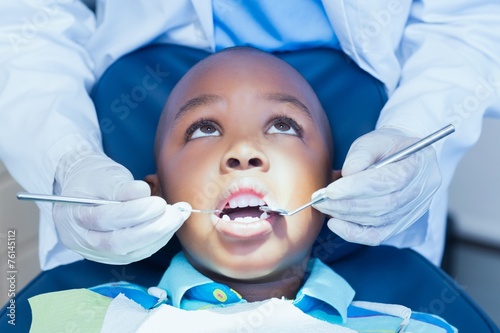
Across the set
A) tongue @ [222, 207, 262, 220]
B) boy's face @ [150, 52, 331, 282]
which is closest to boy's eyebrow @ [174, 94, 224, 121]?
boy's face @ [150, 52, 331, 282]

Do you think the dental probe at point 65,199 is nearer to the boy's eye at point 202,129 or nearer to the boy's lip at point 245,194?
the boy's lip at point 245,194

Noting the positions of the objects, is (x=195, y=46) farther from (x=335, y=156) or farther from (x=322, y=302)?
(x=322, y=302)

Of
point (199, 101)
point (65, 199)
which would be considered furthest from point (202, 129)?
point (65, 199)

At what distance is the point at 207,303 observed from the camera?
1.31 meters

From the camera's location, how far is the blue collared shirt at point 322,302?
1.29m

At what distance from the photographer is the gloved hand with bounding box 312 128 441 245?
1262 millimetres

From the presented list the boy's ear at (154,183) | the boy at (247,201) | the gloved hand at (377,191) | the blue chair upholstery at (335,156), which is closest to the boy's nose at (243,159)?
the boy at (247,201)

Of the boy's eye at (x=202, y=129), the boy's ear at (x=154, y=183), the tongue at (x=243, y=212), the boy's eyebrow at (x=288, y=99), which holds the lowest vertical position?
the boy's ear at (x=154, y=183)

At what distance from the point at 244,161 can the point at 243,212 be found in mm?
92

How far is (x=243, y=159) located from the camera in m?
1.25

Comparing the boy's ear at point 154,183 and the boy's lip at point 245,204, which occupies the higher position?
the boy's lip at point 245,204

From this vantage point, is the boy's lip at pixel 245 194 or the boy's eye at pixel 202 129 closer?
the boy's lip at pixel 245 194

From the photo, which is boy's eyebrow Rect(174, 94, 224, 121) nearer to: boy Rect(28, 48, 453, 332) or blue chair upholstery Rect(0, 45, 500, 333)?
boy Rect(28, 48, 453, 332)

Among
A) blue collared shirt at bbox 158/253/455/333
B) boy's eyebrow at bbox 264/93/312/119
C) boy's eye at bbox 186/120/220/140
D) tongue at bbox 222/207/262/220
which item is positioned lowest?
blue collared shirt at bbox 158/253/455/333
